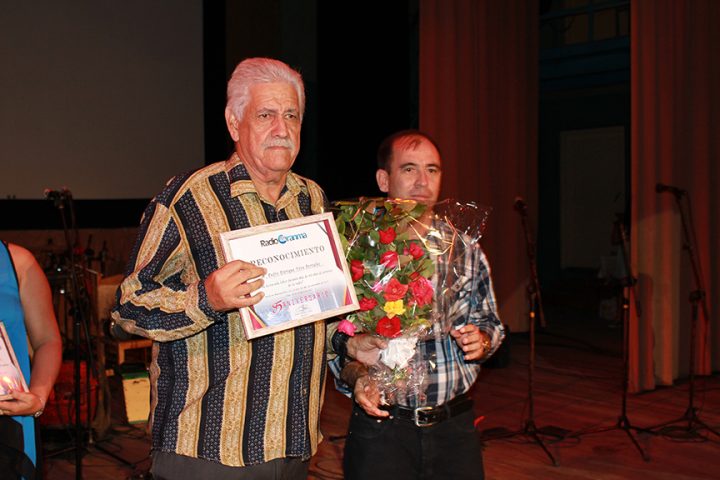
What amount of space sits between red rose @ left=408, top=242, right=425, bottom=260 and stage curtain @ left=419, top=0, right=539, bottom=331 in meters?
5.84

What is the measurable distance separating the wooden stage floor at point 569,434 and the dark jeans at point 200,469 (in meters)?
2.68

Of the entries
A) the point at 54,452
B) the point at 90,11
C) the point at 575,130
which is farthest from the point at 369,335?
the point at 575,130

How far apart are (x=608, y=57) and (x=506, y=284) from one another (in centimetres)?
440

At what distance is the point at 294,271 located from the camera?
1.79m

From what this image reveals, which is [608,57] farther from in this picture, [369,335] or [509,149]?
[369,335]

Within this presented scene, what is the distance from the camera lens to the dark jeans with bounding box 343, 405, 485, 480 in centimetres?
227

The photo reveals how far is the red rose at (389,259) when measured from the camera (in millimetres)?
2037

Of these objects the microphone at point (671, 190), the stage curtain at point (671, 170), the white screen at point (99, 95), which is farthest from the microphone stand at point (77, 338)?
the stage curtain at point (671, 170)

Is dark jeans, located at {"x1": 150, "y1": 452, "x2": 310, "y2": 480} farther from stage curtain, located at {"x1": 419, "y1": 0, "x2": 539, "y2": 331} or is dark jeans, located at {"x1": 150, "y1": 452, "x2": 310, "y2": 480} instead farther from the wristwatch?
stage curtain, located at {"x1": 419, "y1": 0, "x2": 539, "y2": 331}

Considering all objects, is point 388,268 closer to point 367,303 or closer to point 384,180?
point 367,303

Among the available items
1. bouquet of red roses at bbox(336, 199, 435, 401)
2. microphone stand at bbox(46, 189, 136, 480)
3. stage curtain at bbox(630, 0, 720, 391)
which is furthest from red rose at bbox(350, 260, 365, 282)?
stage curtain at bbox(630, 0, 720, 391)

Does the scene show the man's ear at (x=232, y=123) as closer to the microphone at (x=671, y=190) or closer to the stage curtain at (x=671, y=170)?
the microphone at (x=671, y=190)

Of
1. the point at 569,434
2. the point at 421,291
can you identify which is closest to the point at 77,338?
the point at 421,291

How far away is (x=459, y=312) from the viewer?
8.02ft
